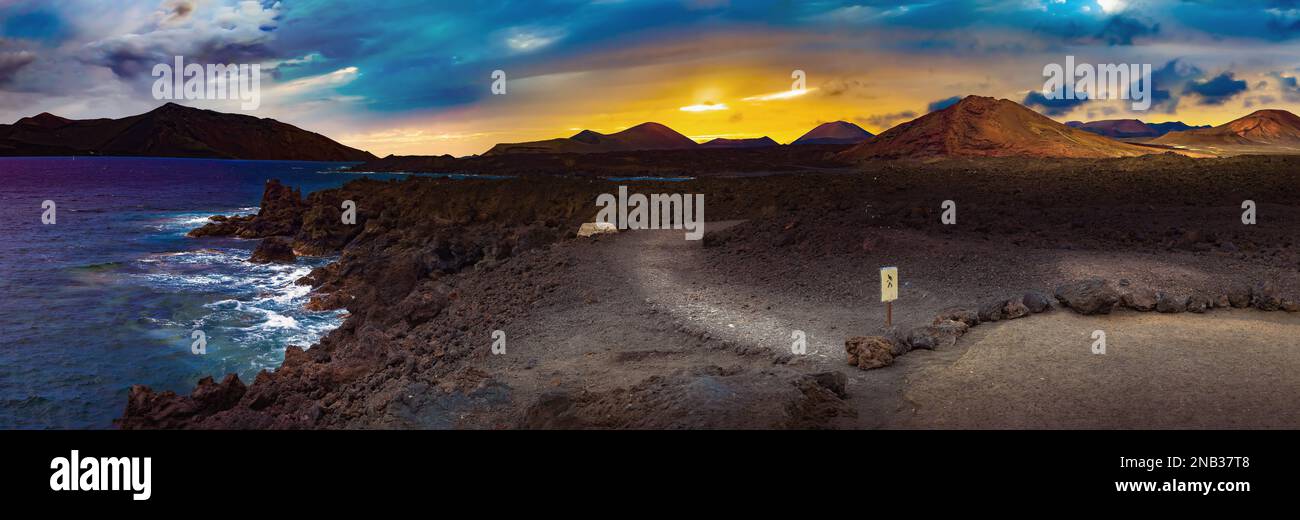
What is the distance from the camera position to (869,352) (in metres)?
8.66

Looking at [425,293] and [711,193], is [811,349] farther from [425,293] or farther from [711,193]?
[711,193]

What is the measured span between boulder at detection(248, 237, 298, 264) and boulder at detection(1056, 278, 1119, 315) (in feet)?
88.4

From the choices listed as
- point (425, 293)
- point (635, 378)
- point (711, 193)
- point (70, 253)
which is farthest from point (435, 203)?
point (635, 378)

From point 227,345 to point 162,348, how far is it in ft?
4.53

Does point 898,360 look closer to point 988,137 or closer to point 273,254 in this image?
point 273,254

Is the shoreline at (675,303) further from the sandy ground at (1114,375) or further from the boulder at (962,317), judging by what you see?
the boulder at (962,317)

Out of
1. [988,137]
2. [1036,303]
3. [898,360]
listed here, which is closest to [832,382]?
[898,360]

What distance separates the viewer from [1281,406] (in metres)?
6.79

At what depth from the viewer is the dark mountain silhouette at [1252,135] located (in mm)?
83312

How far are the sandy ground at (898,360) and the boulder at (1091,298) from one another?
252 millimetres

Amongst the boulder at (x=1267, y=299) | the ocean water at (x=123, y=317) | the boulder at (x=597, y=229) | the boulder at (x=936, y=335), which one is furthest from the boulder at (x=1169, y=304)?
the ocean water at (x=123, y=317)

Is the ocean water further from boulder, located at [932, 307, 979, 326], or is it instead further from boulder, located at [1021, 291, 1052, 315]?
boulder, located at [1021, 291, 1052, 315]

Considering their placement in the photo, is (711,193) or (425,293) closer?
(425,293)
